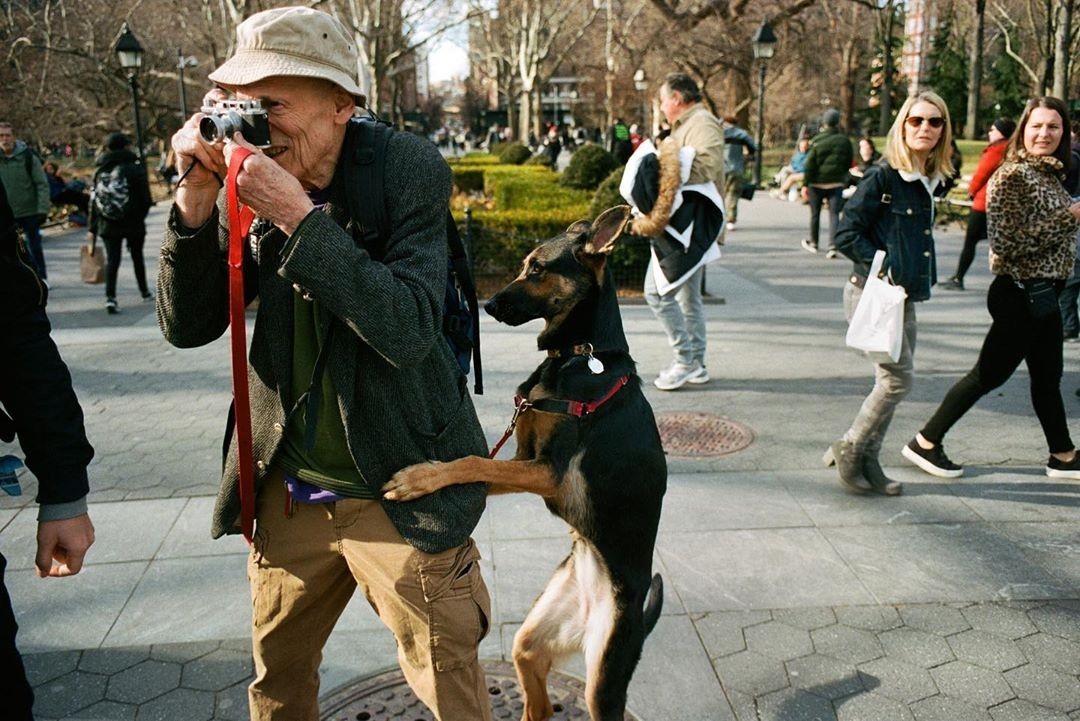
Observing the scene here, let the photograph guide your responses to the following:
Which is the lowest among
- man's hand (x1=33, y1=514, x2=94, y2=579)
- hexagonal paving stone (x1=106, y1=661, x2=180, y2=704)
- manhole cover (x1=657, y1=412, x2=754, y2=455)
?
hexagonal paving stone (x1=106, y1=661, x2=180, y2=704)

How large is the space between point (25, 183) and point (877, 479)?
34.4 feet

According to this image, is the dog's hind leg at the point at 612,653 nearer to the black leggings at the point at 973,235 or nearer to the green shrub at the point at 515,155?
the black leggings at the point at 973,235

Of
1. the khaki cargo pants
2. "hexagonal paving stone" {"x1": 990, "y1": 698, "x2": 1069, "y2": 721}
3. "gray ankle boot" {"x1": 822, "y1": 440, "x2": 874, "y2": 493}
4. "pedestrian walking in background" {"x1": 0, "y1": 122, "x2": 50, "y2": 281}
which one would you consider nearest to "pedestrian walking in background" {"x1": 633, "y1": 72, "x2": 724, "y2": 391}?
"gray ankle boot" {"x1": 822, "y1": 440, "x2": 874, "y2": 493}

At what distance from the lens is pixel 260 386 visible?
2.22m

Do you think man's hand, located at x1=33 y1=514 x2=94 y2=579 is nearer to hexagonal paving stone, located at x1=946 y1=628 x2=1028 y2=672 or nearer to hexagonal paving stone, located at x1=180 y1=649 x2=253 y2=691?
hexagonal paving stone, located at x1=180 y1=649 x2=253 y2=691

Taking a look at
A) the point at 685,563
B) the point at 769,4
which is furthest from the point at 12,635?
the point at 769,4

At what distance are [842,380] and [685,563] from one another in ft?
11.5

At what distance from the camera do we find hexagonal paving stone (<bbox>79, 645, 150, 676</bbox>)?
3.32 metres

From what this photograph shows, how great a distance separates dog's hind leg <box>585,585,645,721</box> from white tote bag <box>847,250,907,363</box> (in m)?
2.45

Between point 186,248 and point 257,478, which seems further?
point 257,478

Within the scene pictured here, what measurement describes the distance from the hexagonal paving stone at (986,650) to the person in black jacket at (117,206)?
31.3ft

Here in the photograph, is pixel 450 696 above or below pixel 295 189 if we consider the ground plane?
below

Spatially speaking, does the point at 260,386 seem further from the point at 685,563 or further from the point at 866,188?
the point at 866,188

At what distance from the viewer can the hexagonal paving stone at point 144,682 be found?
3150 mm
